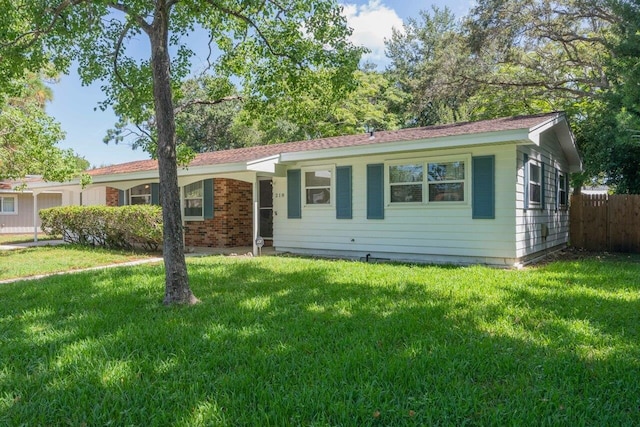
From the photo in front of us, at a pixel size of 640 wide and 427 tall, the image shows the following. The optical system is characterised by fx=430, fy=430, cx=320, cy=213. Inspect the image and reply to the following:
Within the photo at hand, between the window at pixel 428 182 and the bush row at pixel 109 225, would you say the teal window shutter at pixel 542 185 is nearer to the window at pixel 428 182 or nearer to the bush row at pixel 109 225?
the window at pixel 428 182

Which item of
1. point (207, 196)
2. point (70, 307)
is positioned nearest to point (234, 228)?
point (207, 196)

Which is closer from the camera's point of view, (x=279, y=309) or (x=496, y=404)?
(x=496, y=404)

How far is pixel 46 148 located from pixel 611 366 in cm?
1171

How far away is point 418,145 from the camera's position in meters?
8.80

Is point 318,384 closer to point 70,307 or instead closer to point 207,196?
point 70,307

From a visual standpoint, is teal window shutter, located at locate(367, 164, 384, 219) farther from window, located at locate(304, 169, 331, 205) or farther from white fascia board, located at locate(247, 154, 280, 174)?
white fascia board, located at locate(247, 154, 280, 174)

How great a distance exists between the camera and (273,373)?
314cm

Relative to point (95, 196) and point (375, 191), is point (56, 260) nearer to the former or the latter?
point (375, 191)

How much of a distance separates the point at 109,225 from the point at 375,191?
24.3 ft

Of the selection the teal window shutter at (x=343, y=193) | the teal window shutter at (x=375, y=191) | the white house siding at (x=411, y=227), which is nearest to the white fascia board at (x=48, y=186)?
the white house siding at (x=411, y=227)

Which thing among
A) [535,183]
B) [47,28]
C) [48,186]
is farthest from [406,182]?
[48,186]

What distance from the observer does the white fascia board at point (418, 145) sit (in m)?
7.86

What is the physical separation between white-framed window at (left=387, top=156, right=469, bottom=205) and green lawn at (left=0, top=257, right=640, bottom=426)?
3095 mm

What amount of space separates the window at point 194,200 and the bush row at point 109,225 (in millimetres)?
1850
